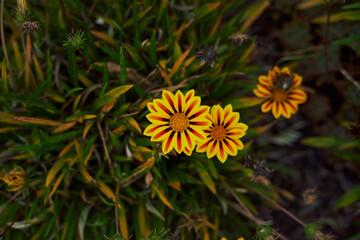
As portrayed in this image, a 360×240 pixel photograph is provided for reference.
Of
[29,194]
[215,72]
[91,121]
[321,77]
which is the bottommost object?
[29,194]

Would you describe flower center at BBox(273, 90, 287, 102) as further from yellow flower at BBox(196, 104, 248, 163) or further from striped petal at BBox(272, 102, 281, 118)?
yellow flower at BBox(196, 104, 248, 163)

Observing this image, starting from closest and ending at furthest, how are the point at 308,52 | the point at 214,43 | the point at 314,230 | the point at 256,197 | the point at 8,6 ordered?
the point at 314,230 → the point at 8,6 → the point at 214,43 → the point at 256,197 → the point at 308,52

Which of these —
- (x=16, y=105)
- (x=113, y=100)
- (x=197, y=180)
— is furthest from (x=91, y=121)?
(x=197, y=180)

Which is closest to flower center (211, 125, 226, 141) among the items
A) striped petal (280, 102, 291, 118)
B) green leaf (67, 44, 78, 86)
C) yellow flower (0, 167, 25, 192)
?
striped petal (280, 102, 291, 118)

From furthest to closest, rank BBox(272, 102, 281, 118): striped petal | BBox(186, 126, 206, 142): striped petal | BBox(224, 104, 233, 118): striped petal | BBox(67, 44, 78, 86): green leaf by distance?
BBox(272, 102, 281, 118): striped petal
BBox(67, 44, 78, 86): green leaf
BBox(224, 104, 233, 118): striped petal
BBox(186, 126, 206, 142): striped petal

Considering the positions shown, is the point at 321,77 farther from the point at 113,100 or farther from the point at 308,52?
the point at 113,100

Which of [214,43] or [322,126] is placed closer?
[214,43]

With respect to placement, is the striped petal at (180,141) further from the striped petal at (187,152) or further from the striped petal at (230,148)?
the striped petal at (230,148)

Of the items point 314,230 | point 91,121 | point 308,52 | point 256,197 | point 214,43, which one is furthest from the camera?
point 308,52

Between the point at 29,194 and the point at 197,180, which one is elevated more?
the point at 197,180
